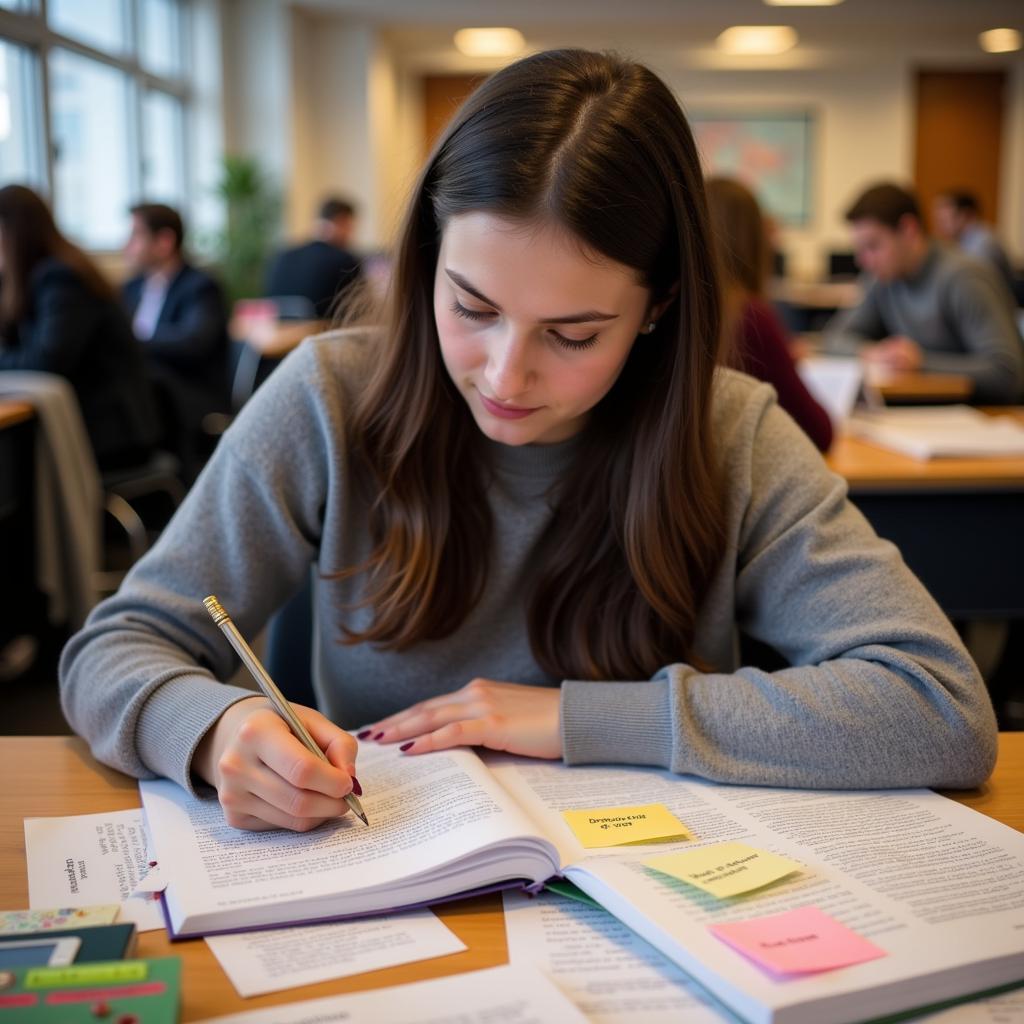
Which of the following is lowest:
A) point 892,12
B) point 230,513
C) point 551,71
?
point 230,513

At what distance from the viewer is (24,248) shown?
3.63m

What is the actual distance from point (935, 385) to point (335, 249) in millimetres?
3944

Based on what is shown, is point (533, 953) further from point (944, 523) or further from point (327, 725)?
point (944, 523)

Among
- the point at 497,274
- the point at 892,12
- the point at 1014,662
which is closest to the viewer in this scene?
the point at 497,274

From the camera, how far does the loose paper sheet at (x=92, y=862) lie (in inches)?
30.0

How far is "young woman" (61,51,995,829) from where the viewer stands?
0.97 m

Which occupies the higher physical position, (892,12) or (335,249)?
(892,12)

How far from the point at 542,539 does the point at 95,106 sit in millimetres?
6319

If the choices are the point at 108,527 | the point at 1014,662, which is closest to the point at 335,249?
the point at 108,527

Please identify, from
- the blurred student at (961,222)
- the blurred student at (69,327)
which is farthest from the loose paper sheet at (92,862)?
the blurred student at (961,222)

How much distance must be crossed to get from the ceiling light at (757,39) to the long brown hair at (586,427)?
922 cm

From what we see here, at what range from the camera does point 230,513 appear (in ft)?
3.68

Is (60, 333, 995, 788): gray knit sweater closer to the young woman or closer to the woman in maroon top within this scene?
the young woman

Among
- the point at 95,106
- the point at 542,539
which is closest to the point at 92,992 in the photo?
the point at 542,539
